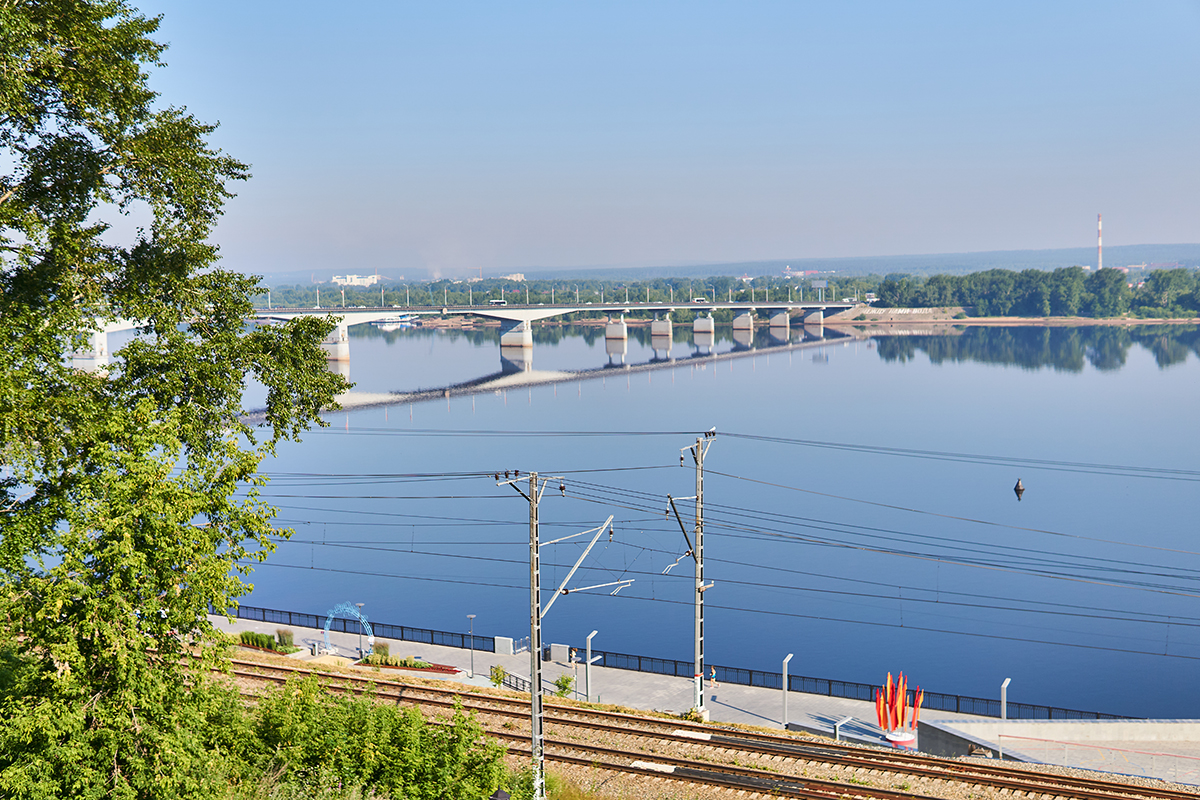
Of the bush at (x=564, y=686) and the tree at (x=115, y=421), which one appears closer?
the tree at (x=115, y=421)

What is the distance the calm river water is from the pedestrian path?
19.6 feet

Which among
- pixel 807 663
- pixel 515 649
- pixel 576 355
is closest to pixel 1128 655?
pixel 807 663

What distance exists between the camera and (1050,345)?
489 ft

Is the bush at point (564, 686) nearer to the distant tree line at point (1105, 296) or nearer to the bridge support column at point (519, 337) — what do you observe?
the bridge support column at point (519, 337)

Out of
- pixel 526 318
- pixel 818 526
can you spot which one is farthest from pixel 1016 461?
pixel 526 318

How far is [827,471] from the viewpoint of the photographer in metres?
65.6

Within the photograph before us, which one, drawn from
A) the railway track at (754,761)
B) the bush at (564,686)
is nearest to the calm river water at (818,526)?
the bush at (564,686)

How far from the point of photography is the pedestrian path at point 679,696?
26859mm

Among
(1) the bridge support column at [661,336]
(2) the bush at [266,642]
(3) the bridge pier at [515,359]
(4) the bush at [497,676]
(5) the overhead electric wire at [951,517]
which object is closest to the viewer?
(4) the bush at [497,676]

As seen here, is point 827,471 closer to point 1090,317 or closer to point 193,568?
point 193,568

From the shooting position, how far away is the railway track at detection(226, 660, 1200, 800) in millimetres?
19406

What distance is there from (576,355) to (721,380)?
3888 centimetres

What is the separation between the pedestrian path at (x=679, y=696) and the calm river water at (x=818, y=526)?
19.6 feet

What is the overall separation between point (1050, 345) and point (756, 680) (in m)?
131
